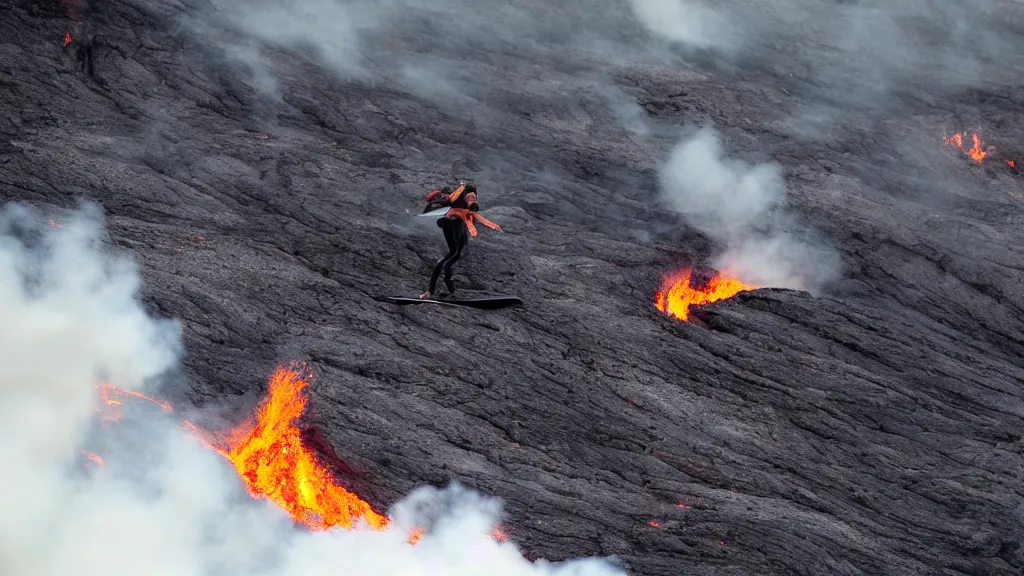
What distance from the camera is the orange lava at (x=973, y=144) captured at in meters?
21.4

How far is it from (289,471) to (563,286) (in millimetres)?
5288

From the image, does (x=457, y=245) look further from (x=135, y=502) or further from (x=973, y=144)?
(x=973, y=144)

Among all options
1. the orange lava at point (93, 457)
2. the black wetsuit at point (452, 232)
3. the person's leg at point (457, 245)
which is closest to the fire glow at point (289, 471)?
the orange lava at point (93, 457)

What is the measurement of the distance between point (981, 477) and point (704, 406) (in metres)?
3.94

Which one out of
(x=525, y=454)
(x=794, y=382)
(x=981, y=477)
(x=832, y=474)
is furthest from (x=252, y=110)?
(x=981, y=477)

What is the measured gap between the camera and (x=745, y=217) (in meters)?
18.2

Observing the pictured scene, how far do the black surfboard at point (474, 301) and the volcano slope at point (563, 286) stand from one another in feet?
0.47

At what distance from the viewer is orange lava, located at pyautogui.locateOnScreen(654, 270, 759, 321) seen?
15984mm

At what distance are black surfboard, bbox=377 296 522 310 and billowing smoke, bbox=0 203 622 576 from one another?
3.23m

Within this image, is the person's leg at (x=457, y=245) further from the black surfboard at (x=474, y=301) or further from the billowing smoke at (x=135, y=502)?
the billowing smoke at (x=135, y=502)

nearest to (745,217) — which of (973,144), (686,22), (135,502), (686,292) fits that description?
(686,292)

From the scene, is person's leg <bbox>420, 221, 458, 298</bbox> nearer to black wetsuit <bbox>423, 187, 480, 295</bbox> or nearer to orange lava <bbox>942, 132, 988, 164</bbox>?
black wetsuit <bbox>423, 187, 480, 295</bbox>

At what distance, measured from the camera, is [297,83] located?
20.0m

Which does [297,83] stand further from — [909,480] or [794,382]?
[909,480]
